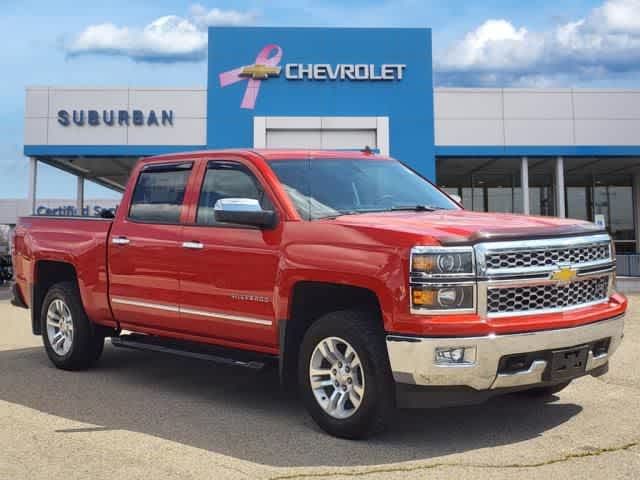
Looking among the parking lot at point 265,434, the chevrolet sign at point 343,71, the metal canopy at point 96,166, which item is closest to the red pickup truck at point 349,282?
the parking lot at point 265,434

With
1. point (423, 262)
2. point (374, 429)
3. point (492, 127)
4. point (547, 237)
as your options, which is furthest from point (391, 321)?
point (492, 127)

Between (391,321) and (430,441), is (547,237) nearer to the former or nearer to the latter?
(391,321)

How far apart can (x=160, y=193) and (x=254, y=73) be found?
20867 mm

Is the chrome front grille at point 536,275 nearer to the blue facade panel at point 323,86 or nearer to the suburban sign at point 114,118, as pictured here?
the blue facade panel at point 323,86

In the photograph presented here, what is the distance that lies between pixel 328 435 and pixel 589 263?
82.3 inches

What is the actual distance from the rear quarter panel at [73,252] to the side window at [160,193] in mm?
430

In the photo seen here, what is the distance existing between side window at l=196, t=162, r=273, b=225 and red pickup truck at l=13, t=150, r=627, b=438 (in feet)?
0.04

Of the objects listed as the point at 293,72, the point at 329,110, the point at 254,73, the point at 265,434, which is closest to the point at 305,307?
the point at 265,434

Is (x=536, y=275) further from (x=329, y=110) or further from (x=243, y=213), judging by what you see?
(x=329, y=110)

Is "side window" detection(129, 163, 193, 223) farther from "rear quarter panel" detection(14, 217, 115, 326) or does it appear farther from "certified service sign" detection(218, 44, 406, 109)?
"certified service sign" detection(218, 44, 406, 109)

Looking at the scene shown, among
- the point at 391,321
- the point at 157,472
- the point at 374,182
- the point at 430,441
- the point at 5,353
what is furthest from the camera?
the point at 5,353

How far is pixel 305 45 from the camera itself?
2670 cm

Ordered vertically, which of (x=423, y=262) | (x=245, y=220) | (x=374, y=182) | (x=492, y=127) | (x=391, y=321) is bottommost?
(x=391, y=321)

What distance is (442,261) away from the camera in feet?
13.9
